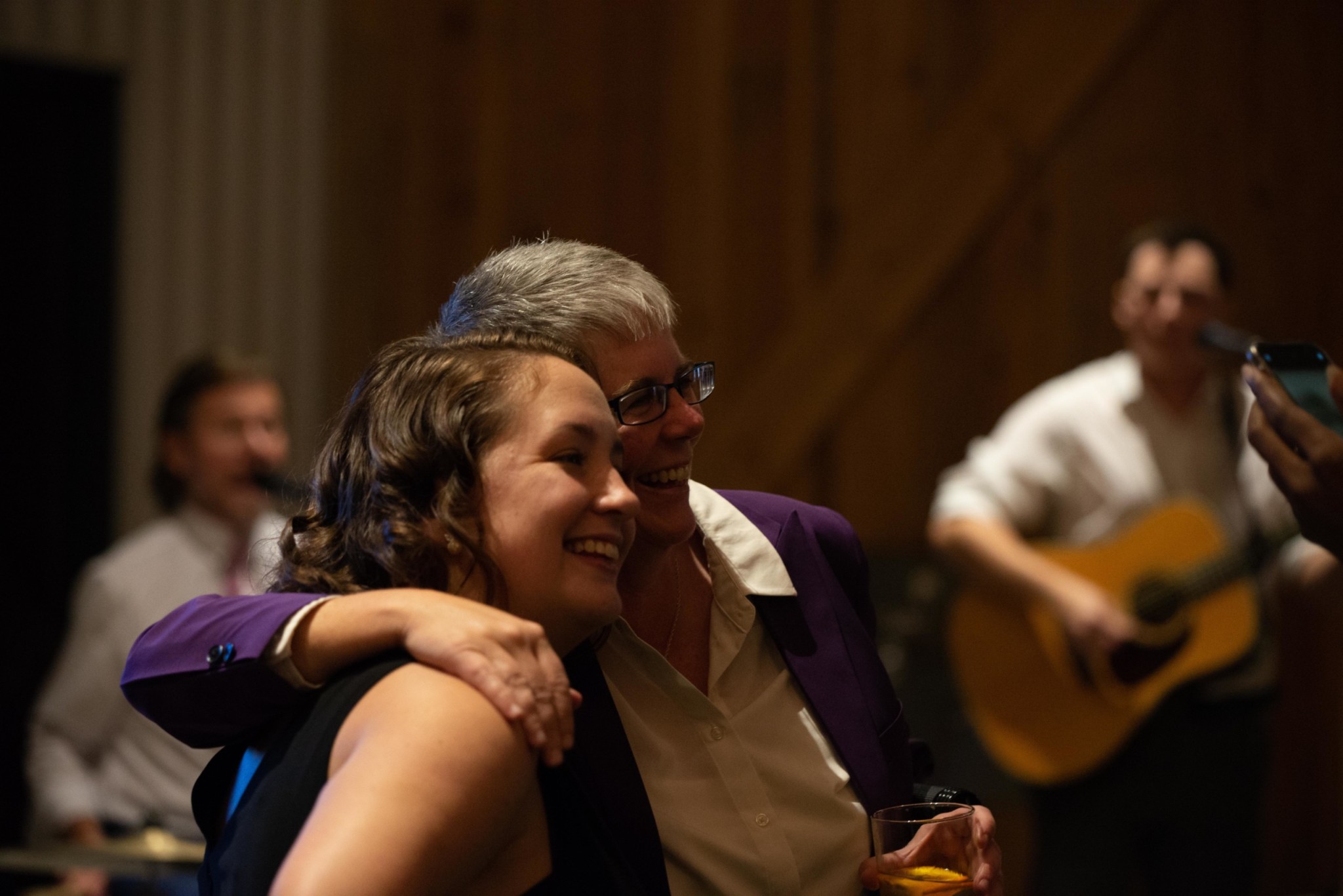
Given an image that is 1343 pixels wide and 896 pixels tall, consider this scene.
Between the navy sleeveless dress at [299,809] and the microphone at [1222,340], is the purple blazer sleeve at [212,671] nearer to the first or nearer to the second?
the navy sleeveless dress at [299,809]

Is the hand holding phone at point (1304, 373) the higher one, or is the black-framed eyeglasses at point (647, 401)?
the hand holding phone at point (1304, 373)

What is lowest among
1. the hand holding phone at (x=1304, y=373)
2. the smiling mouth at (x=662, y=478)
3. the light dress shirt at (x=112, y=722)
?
the light dress shirt at (x=112, y=722)

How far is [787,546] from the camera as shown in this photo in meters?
1.75

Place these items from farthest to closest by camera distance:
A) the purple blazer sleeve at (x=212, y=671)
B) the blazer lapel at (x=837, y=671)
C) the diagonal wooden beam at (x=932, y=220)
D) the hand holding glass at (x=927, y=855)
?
the diagonal wooden beam at (x=932, y=220)
the blazer lapel at (x=837, y=671)
the hand holding glass at (x=927, y=855)
the purple blazer sleeve at (x=212, y=671)

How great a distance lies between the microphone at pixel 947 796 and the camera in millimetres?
1626

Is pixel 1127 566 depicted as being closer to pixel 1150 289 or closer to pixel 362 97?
pixel 1150 289

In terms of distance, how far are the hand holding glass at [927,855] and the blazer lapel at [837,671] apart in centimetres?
18

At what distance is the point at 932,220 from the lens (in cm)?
414

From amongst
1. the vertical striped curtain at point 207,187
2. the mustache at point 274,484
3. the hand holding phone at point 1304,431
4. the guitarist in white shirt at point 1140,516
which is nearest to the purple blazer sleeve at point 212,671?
the hand holding phone at point 1304,431

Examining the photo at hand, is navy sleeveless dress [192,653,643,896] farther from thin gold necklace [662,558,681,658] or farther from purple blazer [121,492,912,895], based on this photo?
thin gold necklace [662,558,681,658]

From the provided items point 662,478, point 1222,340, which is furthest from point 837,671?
point 1222,340

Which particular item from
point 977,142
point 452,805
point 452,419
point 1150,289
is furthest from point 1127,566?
point 452,805

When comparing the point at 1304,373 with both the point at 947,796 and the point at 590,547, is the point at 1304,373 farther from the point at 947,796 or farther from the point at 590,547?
the point at 590,547

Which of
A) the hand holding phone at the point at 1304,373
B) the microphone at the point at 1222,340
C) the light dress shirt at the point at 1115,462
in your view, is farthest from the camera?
the light dress shirt at the point at 1115,462
